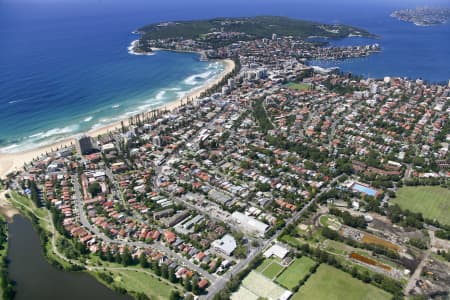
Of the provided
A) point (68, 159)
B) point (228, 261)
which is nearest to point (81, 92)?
point (68, 159)

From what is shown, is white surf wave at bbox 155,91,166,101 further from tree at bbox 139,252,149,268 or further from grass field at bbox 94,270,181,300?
grass field at bbox 94,270,181,300

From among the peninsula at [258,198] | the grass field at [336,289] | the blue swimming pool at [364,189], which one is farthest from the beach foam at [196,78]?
the grass field at [336,289]

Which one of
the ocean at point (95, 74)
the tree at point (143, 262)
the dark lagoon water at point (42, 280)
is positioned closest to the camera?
the dark lagoon water at point (42, 280)

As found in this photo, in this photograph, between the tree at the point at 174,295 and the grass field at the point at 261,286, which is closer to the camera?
the tree at the point at 174,295

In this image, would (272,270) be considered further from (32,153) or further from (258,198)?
(32,153)

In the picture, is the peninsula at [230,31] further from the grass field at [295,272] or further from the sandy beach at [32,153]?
the grass field at [295,272]

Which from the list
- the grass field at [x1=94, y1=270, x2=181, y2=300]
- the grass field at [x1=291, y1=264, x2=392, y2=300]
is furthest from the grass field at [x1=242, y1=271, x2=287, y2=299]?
the grass field at [x1=94, y1=270, x2=181, y2=300]
